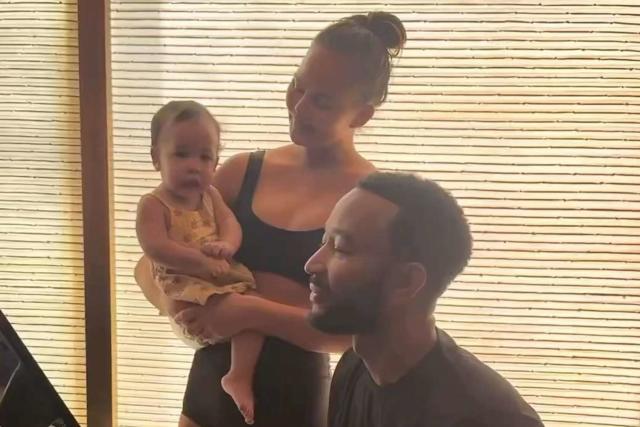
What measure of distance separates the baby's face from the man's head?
7.3 inches

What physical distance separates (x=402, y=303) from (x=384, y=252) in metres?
0.07

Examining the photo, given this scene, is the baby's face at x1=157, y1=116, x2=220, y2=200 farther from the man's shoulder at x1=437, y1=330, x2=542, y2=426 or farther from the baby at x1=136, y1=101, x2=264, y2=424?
the man's shoulder at x1=437, y1=330, x2=542, y2=426

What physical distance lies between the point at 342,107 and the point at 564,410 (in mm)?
537

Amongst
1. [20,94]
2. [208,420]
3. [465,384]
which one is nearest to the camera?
[465,384]

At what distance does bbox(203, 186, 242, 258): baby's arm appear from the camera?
95 cm

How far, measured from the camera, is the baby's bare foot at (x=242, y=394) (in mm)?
965

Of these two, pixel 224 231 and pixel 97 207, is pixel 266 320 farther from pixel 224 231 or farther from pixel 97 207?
pixel 97 207

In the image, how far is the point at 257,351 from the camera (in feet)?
3.18

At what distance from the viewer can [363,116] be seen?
0.94 metres

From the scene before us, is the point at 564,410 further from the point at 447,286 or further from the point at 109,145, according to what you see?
the point at 109,145

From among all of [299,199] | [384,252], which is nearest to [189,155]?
[299,199]

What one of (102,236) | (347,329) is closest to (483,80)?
(347,329)

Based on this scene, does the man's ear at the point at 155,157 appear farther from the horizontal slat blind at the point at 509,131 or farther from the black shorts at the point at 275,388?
the black shorts at the point at 275,388

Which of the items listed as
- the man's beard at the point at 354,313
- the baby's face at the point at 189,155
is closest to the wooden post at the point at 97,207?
the baby's face at the point at 189,155
